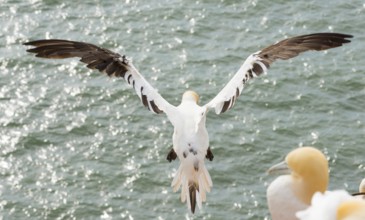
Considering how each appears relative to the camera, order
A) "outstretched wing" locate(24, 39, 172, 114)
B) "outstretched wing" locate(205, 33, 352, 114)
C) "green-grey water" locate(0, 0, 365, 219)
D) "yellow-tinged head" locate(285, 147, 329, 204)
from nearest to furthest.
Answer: "yellow-tinged head" locate(285, 147, 329, 204)
"outstretched wing" locate(24, 39, 172, 114)
"outstretched wing" locate(205, 33, 352, 114)
"green-grey water" locate(0, 0, 365, 219)

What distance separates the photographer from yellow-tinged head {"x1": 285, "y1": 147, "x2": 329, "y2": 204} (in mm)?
8406

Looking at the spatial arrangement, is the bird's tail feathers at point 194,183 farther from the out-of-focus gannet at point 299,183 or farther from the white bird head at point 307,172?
the white bird head at point 307,172

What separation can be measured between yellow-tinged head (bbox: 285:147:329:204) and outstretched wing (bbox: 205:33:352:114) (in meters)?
3.00

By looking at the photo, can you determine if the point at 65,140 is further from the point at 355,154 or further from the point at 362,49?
the point at 362,49

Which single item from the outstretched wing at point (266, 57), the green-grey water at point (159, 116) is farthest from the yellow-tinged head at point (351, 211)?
the green-grey water at point (159, 116)

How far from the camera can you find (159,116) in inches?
656

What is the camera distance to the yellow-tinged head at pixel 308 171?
27.6ft

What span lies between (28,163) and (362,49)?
5.87 metres

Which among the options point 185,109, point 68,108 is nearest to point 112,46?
point 68,108

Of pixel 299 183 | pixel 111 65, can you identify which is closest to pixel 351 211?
pixel 299 183

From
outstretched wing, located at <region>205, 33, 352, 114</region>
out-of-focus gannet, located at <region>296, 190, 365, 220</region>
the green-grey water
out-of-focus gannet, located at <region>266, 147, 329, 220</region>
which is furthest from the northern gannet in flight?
out-of-focus gannet, located at <region>296, 190, 365, 220</region>

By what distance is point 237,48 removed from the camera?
18.3 meters

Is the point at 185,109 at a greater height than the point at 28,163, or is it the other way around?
the point at 185,109

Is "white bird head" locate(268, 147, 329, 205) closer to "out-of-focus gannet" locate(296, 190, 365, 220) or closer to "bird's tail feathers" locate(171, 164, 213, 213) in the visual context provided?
"out-of-focus gannet" locate(296, 190, 365, 220)
